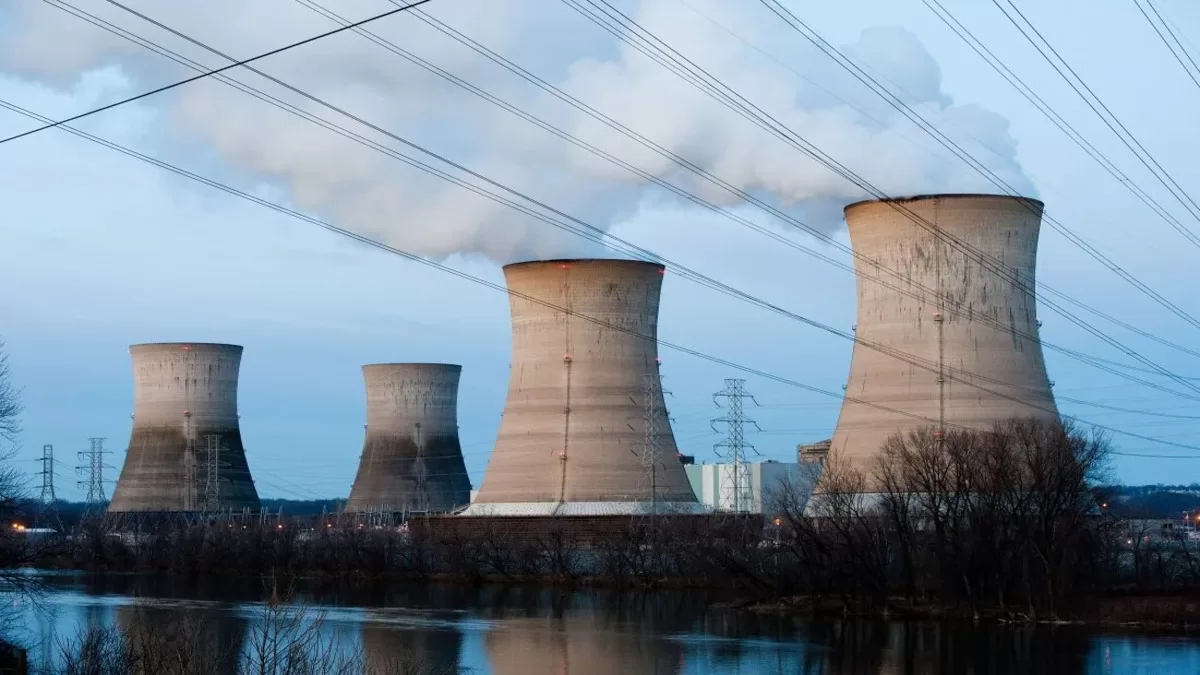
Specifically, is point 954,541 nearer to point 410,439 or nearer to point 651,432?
point 651,432

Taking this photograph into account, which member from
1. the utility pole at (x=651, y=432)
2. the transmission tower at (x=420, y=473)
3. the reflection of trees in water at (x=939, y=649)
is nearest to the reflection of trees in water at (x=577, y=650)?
the reflection of trees in water at (x=939, y=649)

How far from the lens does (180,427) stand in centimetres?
3872

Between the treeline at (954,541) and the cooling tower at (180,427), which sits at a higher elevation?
the cooling tower at (180,427)

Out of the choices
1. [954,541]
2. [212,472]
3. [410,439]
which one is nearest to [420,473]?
[410,439]

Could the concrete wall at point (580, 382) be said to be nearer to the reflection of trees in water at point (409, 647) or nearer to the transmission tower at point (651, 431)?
the transmission tower at point (651, 431)

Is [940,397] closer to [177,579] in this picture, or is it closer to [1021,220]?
[1021,220]

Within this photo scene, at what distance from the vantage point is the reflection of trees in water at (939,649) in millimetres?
15625

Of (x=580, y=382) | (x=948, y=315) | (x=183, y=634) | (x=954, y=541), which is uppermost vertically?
(x=948, y=315)

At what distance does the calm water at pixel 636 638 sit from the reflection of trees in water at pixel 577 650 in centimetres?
2

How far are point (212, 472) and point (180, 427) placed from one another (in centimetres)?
164

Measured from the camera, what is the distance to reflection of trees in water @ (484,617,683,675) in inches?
623

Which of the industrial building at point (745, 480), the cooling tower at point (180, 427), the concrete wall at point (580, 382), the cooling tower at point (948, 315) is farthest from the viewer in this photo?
the industrial building at point (745, 480)

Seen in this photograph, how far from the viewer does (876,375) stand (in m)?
23.6

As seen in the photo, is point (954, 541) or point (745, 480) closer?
point (954, 541)
